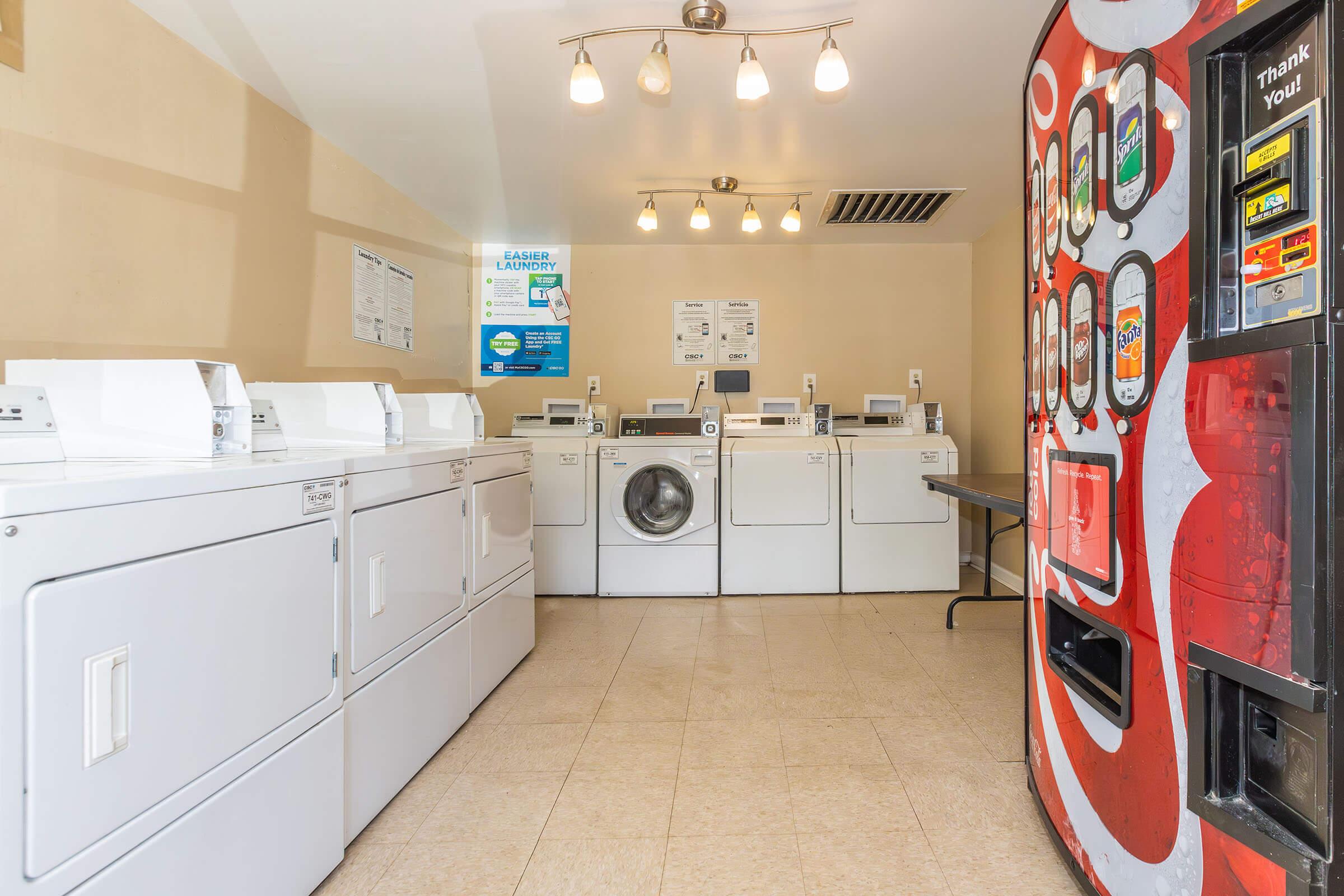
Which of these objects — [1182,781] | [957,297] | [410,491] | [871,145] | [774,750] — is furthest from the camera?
[957,297]

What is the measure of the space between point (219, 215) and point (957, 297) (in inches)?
169

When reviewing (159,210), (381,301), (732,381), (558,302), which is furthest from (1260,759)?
(558,302)

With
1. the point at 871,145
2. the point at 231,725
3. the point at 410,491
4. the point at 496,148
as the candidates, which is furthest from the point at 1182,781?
the point at 496,148

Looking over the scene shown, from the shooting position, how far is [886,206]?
12.2ft

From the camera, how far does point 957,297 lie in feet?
14.9

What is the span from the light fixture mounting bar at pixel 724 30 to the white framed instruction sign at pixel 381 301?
170 cm

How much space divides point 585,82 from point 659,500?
254cm

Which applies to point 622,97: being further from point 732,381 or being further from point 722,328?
point 732,381

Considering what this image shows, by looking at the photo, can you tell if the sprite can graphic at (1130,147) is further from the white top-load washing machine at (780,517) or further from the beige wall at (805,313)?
the beige wall at (805,313)

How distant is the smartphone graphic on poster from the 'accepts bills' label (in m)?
3.29

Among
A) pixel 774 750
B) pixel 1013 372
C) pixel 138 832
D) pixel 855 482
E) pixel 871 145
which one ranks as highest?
pixel 871 145

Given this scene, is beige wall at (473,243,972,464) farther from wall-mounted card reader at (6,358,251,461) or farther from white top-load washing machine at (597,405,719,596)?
wall-mounted card reader at (6,358,251,461)

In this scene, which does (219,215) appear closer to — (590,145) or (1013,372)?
(590,145)

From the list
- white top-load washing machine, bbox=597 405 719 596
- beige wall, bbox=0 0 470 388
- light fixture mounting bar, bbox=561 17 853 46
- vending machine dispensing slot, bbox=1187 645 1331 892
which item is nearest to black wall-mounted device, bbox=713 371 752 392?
white top-load washing machine, bbox=597 405 719 596
